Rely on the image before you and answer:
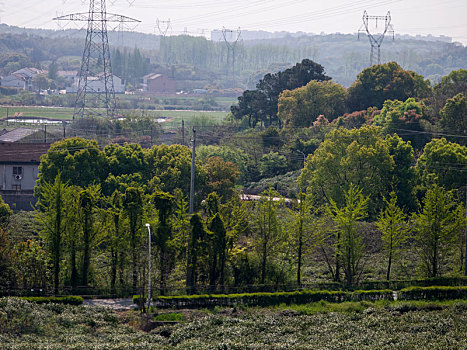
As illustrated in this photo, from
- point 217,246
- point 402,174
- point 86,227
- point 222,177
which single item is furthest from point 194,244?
point 402,174

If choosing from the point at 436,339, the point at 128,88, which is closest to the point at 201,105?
the point at 128,88

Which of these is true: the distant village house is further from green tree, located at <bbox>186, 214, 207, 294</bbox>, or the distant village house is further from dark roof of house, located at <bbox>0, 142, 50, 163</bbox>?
green tree, located at <bbox>186, 214, 207, 294</bbox>

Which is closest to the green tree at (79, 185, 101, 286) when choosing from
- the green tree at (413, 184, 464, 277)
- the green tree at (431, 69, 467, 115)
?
the green tree at (413, 184, 464, 277)

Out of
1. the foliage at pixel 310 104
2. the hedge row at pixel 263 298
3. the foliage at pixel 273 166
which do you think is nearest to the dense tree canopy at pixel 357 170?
the hedge row at pixel 263 298

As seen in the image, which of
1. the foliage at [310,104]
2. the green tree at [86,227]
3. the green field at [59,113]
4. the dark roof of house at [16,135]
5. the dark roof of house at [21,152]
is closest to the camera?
the green tree at [86,227]

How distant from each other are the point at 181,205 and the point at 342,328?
11.3 m

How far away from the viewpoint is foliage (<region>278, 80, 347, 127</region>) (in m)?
76.6

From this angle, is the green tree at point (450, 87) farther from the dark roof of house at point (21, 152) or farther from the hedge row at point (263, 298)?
the hedge row at point (263, 298)

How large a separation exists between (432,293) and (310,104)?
48324 mm

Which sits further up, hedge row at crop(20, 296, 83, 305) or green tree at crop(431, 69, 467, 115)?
green tree at crop(431, 69, 467, 115)

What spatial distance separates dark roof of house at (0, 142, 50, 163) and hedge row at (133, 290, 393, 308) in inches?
1250

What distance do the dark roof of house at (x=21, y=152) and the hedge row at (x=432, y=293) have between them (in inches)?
1465

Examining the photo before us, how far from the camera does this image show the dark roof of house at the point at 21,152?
56.4 meters

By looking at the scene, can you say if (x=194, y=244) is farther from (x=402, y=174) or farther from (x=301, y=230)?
(x=402, y=174)
